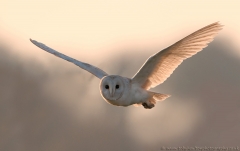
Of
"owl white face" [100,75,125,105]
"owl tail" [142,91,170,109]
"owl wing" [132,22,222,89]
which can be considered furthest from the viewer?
"owl tail" [142,91,170,109]

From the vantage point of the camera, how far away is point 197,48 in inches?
474

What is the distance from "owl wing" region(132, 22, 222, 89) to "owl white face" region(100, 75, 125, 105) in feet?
1.31

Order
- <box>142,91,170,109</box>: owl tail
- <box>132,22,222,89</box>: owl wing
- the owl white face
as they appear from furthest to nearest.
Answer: <box>142,91,170,109</box>: owl tail
<box>132,22,222,89</box>: owl wing
the owl white face

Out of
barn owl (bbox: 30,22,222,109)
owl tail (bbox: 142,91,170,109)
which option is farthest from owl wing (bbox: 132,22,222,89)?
owl tail (bbox: 142,91,170,109)

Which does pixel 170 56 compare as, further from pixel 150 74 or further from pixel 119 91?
pixel 119 91

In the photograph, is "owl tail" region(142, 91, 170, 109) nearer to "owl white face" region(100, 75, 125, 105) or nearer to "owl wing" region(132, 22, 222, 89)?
"owl wing" region(132, 22, 222, 89)

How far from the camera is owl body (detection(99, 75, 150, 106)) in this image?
38.6 feet

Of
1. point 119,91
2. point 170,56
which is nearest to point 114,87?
point 119,91

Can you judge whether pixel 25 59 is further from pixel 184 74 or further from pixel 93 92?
pixel 184 74

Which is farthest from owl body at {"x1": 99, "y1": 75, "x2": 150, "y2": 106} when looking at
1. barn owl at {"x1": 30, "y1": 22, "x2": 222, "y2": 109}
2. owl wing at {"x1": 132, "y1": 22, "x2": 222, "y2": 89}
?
owl wing at {"x1": 132, "y1": 22, "x2": 222, "y2": 89}

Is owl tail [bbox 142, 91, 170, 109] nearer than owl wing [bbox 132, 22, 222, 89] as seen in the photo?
No

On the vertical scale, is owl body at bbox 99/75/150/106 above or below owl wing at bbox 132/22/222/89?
below

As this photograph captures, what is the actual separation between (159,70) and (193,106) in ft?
53.2

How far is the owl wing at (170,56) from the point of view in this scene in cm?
1187
